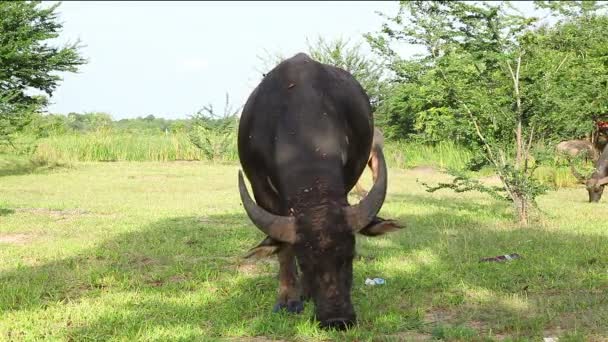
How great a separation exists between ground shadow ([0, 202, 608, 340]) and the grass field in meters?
0.02

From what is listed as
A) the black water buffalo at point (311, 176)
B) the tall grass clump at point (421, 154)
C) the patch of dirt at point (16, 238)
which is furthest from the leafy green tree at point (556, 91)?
the tall grass clump at point (421, 154)

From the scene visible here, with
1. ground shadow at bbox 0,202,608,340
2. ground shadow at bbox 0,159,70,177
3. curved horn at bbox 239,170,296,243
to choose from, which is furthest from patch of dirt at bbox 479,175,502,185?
curved horn at bbox 239,170,296,243

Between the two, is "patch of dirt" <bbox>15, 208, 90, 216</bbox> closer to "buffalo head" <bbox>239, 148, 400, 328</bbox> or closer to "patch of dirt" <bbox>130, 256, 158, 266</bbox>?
"patch of dirt" <bbox>130, 256, 158, 266</bbox>

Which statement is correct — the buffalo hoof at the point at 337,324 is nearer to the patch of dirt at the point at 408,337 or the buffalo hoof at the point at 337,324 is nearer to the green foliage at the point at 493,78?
the patch of dirt at the point at 408,337

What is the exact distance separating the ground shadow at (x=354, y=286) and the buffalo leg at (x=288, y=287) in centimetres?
14

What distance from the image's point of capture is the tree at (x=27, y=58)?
61.7 ft

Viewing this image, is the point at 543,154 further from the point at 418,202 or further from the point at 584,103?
the point at 418,202

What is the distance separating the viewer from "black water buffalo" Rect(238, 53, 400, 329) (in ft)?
14.0

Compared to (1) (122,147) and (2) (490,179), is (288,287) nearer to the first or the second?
(2) (490,179)

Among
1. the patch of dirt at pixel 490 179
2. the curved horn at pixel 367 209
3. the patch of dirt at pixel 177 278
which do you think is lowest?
the patch of dirt at pixel 177 278

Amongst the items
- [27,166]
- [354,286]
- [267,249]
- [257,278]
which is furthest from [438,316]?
[27,166]

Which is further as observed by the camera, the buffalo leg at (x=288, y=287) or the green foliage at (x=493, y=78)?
the green foliage at (x=493, y=78)

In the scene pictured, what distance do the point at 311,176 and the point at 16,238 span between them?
19.5ft

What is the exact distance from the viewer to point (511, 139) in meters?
10.0
